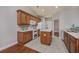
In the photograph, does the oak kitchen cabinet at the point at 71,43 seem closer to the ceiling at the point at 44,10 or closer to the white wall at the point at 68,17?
the white wall at the point at 68,17

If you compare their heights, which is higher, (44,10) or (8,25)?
(44,10)

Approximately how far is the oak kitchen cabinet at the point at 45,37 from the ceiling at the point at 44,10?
0.35 metres

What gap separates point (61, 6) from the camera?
1.71m

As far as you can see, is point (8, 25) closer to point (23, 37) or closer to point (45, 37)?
point (23, 37)

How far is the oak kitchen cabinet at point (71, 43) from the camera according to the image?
1634 millimetres

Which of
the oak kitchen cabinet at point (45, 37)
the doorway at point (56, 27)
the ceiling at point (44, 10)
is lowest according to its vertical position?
the oak kitchen cabinet at point (45, 37)

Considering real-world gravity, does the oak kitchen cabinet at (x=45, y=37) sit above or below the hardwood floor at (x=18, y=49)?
above

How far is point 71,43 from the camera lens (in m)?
1.71

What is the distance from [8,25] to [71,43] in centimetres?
122

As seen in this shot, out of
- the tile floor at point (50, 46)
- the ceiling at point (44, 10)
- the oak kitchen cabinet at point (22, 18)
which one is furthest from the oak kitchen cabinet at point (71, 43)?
the oak kitchen cabinet at point (22, 18)

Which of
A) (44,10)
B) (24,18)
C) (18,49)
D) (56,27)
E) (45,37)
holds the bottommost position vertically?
(18,49)

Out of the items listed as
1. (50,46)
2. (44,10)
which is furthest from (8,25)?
(50,46)

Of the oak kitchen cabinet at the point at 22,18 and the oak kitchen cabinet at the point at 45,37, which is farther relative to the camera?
the oak kitchen cabinet at the point at 45,37
